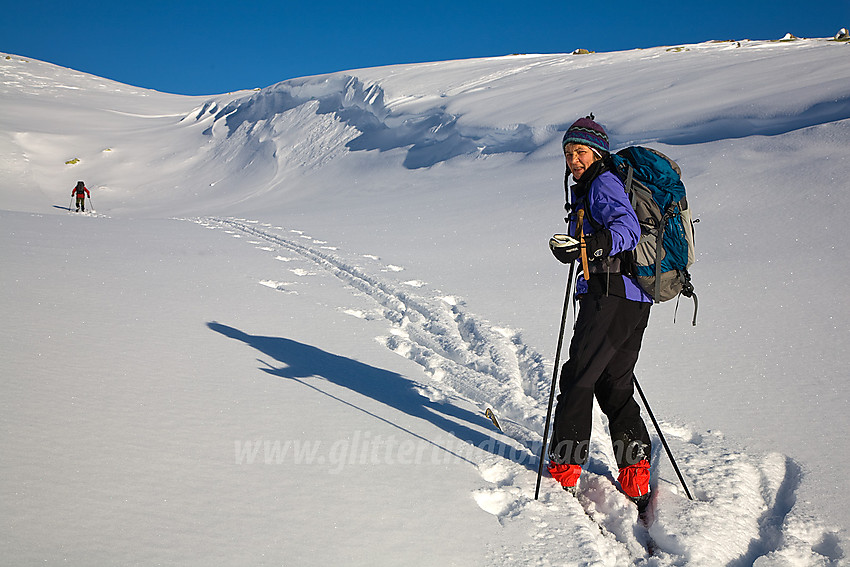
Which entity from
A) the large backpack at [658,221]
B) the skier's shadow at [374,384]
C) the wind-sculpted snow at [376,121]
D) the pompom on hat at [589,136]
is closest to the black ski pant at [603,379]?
the large backpack at [658,221]

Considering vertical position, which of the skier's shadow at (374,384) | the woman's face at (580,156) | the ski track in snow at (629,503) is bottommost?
the ski track in snow at (629,503)

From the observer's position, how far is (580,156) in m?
2.41

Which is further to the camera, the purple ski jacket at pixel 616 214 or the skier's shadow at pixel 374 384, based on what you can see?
the skier's shadow at pixel 374 384

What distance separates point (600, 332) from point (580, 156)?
77 cm

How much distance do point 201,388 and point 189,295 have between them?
246 centimetres

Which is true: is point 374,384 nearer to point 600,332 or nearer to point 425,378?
point 425,378

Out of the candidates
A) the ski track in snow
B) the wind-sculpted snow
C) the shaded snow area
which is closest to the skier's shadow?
the shaded snow area

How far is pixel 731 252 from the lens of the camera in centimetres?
620

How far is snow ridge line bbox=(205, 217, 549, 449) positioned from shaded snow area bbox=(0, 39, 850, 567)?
26mm

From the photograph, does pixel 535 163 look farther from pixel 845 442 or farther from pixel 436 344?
pixel 845 442

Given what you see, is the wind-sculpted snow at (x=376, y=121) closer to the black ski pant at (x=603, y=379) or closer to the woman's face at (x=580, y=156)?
the woman's face at (x=580, y=156)

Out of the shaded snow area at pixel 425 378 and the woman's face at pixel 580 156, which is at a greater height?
the woman's face at pixel 580 156

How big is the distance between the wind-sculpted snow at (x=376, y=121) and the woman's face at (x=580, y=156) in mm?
11163

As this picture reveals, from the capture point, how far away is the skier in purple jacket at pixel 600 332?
7.56 feet
